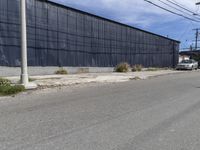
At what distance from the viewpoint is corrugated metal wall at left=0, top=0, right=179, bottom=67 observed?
25.1 m

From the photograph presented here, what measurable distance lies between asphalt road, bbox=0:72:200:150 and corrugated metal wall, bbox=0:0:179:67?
13389 mm

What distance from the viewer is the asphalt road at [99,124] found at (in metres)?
6.54

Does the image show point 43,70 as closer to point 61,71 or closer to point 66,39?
point 61,71

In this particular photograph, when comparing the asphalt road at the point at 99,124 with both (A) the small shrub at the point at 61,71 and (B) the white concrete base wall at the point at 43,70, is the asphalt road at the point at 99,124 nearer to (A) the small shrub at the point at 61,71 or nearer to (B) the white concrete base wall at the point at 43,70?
(B) the white concrete base wall at the point at 43,70

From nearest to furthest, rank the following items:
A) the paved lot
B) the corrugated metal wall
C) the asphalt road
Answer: the asphalt road → the paved lot → the corrugated metal wall

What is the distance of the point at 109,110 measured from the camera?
1044 cm

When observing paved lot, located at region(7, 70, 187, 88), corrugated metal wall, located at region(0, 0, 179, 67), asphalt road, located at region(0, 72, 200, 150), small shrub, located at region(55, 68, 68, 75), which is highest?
corrugated metal wall, located at region(0, 0, 179, 67)

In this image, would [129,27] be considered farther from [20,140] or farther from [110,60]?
[20,140]

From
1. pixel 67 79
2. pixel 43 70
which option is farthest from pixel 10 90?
pixel 43 70

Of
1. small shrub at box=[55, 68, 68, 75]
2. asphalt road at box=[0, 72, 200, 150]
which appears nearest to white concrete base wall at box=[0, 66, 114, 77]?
small shrub at box=[55, 68, 68, 75]

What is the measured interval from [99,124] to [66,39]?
23.7 m

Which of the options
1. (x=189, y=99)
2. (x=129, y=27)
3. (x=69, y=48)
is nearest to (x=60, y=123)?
(x=189, y=99)

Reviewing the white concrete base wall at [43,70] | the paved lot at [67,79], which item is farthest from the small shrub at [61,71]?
the paved lot at [67,79]

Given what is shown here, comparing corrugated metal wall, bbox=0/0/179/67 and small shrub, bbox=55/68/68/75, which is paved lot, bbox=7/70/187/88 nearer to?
corrugated metal wall, bbox=0/0/179/67
